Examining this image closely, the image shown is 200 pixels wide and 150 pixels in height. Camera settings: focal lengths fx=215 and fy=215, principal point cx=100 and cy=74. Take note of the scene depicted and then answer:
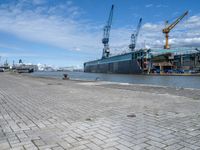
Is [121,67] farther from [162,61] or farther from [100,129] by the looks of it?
[100,129]

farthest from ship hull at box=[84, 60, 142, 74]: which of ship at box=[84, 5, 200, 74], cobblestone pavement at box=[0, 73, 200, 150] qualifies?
cobblestone pavement at box=[0, 73, 200, 150]

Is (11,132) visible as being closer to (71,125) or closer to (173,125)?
(71,125)

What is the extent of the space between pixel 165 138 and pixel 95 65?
131 meters

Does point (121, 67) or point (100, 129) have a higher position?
point (121, 67)

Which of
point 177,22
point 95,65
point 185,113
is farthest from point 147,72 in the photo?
point 185,113

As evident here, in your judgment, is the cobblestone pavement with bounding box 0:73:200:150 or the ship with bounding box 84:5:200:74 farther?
the ship with bounding box 84:5:200:74

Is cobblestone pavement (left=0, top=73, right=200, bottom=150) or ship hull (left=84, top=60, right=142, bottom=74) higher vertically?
ship hull (left=84, top=60, right=142, bottom=74)

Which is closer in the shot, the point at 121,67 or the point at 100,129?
the point at 100,129

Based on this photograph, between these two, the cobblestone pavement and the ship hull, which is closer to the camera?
the cobblestone pavement

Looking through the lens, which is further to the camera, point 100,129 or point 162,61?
point 162,61

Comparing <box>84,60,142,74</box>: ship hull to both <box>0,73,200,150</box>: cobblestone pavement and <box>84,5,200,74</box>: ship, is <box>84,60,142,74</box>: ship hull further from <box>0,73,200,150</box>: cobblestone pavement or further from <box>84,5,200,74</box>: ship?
<box>0,73,200,150</box>: cobblestone pavement

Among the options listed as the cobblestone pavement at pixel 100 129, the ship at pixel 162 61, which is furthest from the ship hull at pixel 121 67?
the cobblestone pavement at pixel 100 129

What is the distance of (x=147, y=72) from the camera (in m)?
80.6

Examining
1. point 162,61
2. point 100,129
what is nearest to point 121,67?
point 162,61
